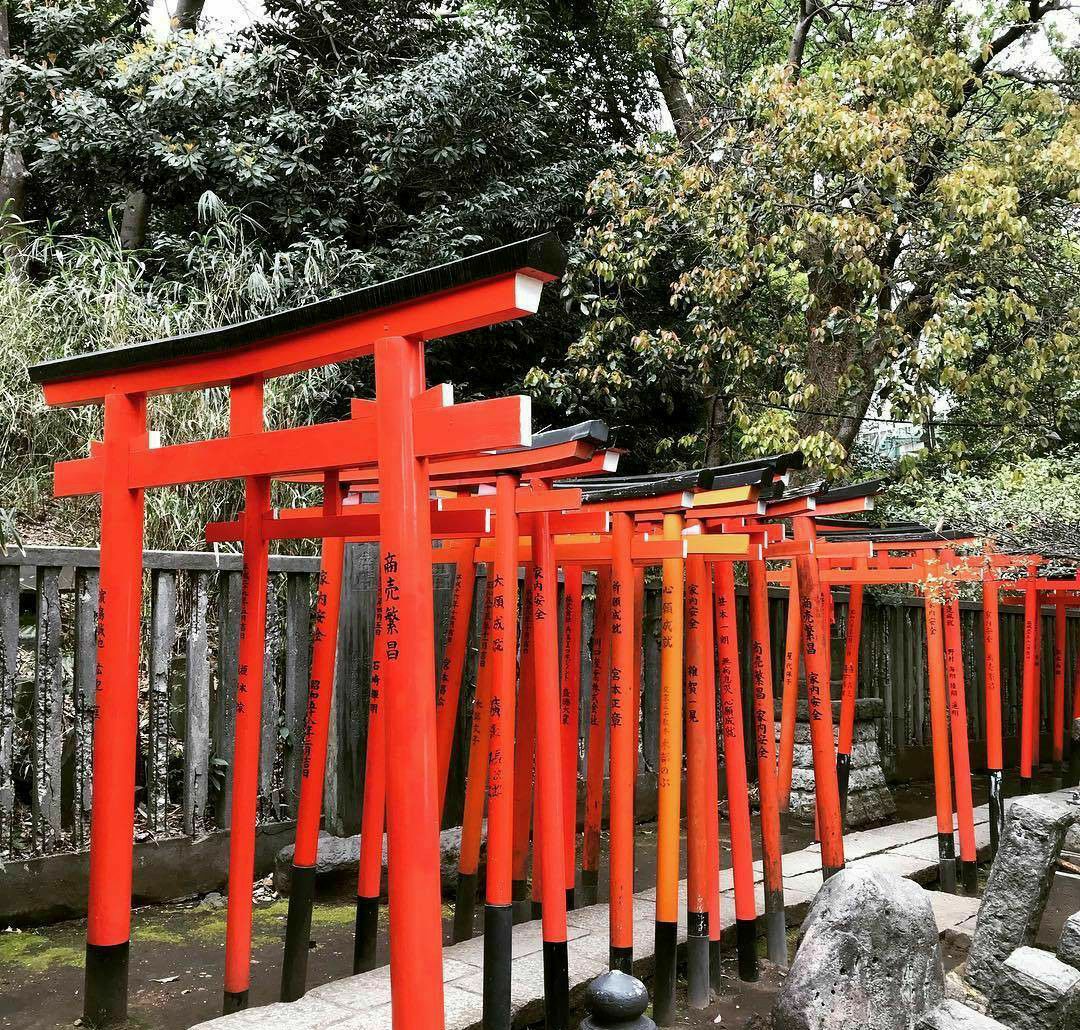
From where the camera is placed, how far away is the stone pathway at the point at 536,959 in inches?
169

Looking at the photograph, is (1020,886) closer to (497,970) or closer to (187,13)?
(497,970)

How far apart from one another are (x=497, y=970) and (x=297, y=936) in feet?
3.25

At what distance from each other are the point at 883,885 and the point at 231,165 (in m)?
9.96

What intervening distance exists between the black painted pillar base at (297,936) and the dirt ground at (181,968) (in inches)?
10.6

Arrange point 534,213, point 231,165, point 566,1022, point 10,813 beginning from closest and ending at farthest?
point 566,1022, point 10,813, point 231,165, point 534,213

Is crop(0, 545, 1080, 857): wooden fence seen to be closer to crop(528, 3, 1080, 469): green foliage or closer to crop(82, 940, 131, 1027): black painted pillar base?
crop(82, 940, 131, 1027): black painted pillar base

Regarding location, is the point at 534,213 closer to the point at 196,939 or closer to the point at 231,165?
the point at 231,165

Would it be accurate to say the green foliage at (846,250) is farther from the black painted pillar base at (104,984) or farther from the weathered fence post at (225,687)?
the black painted pillar base at (104,984)

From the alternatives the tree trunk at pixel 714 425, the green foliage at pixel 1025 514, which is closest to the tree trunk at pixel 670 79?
the tree trunk at pixel 714 425

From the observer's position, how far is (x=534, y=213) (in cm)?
1195

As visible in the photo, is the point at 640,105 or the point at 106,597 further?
the point at 640,105

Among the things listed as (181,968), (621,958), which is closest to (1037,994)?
(621,958)

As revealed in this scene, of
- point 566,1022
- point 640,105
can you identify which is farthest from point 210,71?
point 566,1022

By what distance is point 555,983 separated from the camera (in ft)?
14.6
